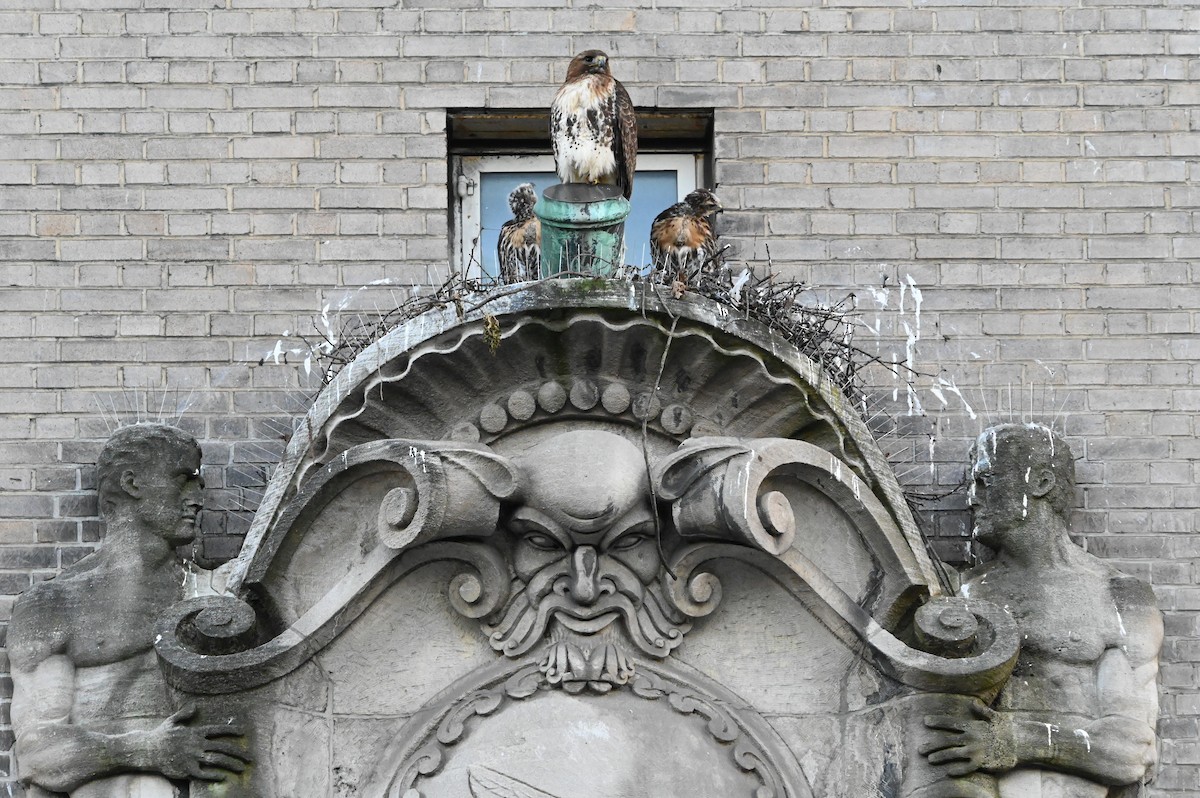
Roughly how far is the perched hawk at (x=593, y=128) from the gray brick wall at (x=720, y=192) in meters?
0.79

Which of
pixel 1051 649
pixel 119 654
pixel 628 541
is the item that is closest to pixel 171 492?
pixel 119 654

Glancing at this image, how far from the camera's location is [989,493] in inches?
377

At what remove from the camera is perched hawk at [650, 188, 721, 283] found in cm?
961

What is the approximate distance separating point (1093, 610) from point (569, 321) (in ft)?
7.02

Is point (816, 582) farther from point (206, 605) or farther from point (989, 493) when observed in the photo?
point (206, 605)

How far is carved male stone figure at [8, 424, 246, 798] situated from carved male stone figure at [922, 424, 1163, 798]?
255 cm

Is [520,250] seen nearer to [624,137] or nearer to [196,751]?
[624,137]

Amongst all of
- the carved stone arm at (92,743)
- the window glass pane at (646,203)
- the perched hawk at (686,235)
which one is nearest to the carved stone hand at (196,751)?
the carved stone arm at (92,743)

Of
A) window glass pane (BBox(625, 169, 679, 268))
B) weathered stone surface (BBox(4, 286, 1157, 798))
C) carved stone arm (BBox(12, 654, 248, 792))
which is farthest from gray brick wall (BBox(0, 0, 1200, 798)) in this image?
weathered stone surface (BBox(4, 286, 1157, 798))

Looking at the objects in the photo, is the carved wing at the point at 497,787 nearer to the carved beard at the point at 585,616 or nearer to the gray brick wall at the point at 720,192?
the carved beard at the point at 585,616

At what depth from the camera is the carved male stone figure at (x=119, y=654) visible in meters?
8.81

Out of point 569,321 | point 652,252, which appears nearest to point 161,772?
point 569,321

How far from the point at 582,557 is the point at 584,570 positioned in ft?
0.15

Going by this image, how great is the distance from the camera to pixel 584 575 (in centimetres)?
894
